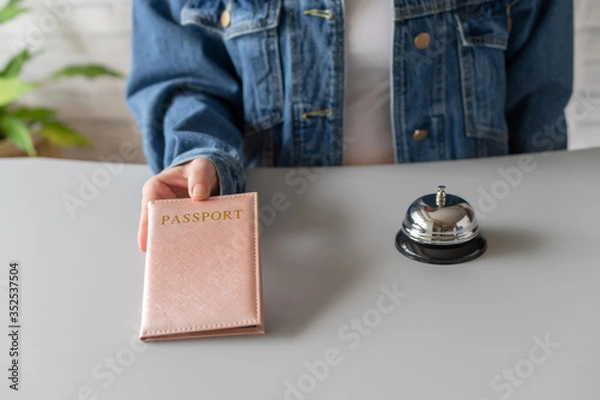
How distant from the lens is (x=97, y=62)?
1627 millimetres

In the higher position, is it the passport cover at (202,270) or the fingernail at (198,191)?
the fingernail at (198,191)

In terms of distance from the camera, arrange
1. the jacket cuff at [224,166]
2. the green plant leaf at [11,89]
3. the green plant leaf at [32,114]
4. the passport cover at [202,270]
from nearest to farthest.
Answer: the passport cover at [202,270], the jacket cuff at [224,166], the green plant leaf at [11,89], the green plant leaf at [32,114]

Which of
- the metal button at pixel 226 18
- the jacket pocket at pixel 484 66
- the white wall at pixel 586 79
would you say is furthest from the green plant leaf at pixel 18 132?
the white wall at pixel 586 79

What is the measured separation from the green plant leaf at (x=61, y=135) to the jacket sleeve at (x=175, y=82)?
2.64 feet

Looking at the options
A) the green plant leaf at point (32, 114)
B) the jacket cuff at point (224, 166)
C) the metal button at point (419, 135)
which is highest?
the green plant leaf at point (32, 114)

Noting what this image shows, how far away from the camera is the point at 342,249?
67cm

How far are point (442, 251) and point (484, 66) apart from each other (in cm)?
35

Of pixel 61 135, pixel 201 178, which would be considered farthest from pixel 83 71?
pixel 201 178

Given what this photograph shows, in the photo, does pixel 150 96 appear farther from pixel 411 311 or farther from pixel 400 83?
pixel 411 311

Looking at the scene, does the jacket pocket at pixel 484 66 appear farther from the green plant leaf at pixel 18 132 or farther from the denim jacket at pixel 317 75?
the green plant leaf at pixel 18 132

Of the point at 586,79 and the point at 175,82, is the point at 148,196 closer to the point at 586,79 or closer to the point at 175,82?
the point at 175,82

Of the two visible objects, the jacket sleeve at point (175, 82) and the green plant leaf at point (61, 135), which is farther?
the green plant leaf at point (61, 135)

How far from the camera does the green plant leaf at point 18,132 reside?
1542 mm

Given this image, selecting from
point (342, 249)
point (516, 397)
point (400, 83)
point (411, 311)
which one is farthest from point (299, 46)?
point (516, 397)
